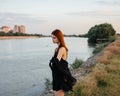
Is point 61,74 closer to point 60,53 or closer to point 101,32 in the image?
point 60,53

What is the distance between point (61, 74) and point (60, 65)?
21cm

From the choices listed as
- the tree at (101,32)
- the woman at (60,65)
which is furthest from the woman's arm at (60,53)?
the tree at (101,32)

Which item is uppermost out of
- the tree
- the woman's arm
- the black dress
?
the woman's arm

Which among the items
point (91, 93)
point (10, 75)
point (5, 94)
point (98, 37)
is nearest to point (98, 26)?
point (98, 37)

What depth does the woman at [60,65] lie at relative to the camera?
21.6 feet

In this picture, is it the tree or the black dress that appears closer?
the black dress

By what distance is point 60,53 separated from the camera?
657 cm

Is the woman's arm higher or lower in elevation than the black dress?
higher

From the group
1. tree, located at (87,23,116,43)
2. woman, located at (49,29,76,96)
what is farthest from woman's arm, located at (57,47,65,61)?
tree, located at (87,23,116,43)

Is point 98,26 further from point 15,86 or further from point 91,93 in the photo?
point 91,93

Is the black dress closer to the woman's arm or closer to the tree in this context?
the woman's arm

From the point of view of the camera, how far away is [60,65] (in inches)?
260

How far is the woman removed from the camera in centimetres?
660

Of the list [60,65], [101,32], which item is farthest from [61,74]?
[101,32]
